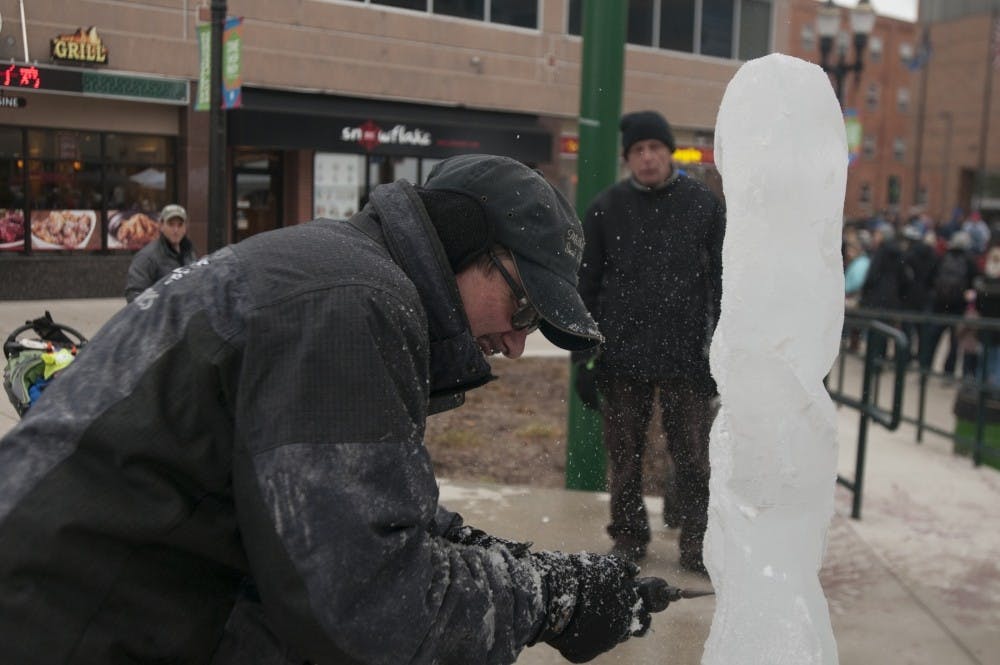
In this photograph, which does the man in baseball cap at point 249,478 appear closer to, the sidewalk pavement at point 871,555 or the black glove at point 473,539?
the black glove at point 473,539

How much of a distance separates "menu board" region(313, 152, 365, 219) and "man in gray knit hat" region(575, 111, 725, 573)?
54.7 inches

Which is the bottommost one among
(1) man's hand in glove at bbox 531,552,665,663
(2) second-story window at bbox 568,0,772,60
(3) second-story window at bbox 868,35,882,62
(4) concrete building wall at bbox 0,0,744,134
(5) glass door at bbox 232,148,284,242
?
(1) man's hand in glove at bbox 531,552,665,663

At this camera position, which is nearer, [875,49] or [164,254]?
[164,254]

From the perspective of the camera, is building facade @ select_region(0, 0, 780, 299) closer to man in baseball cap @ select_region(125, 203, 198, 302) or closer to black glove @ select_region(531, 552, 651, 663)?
man in baseball cap @ select_region(125, 203, 198, 302)

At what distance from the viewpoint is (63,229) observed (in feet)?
7.04

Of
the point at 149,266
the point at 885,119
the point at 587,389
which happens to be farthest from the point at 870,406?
the point at 885,119

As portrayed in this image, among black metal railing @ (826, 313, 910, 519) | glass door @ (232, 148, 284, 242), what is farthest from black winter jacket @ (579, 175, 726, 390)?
black metal railing @ (826, 313, 910, 519)

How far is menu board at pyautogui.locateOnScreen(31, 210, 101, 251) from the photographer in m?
2.13

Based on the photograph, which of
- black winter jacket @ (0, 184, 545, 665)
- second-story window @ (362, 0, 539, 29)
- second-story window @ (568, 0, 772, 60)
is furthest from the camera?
second-story window @ (568, 0, 772, 60)

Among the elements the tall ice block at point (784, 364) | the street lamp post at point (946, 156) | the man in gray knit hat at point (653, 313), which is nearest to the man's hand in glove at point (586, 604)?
the tall ice block at point (784, 364)

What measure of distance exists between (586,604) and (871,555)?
3156mm

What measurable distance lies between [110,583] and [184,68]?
1456 mm

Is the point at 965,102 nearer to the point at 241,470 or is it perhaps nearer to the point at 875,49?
the point at 875,49

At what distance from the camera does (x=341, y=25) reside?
8.91 feet
